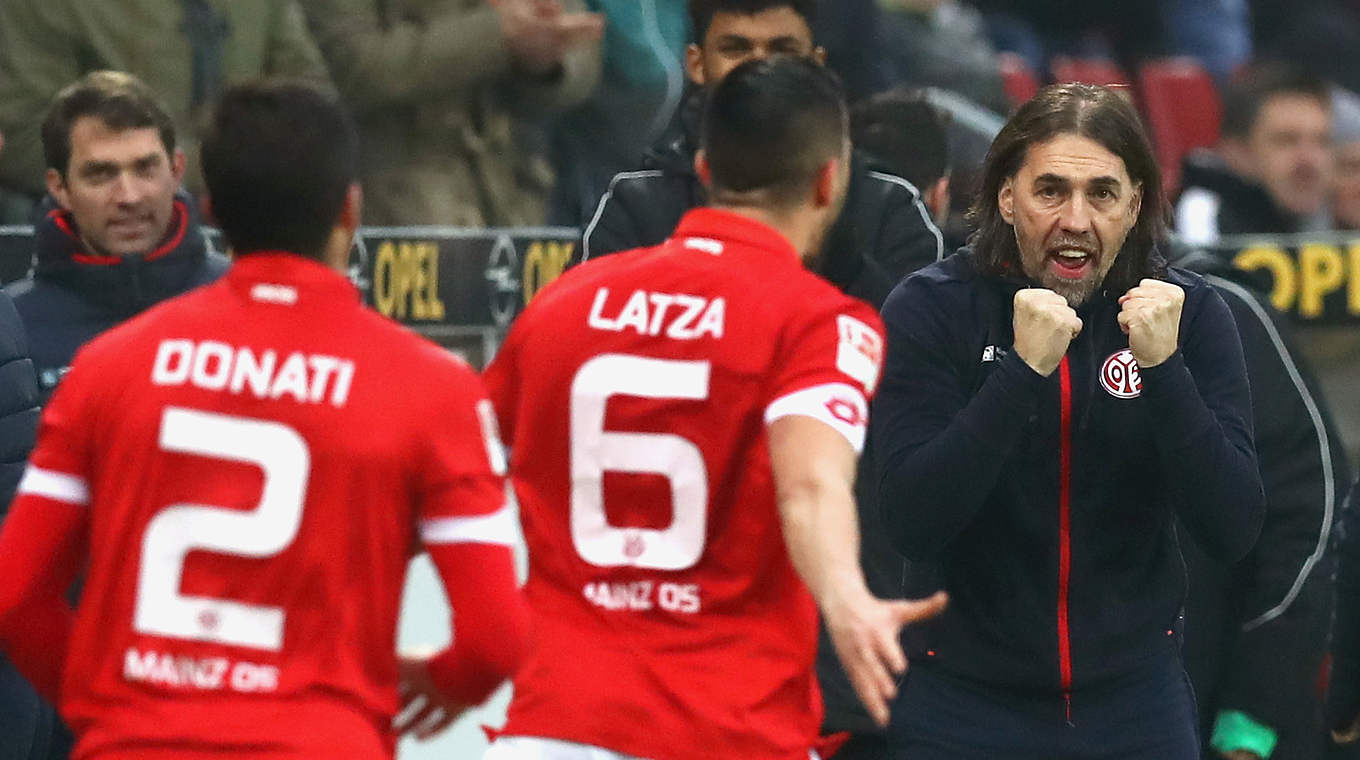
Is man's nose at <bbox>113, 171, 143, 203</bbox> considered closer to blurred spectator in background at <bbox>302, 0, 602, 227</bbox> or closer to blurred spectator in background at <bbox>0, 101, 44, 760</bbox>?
blurred spectator in background at <bbox>0, 101, 44, 760</bbox>

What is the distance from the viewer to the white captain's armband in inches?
155

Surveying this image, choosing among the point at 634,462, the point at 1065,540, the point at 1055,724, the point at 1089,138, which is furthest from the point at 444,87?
the point at 634,462

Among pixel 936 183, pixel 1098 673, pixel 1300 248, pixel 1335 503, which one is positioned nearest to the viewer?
pixel 1098 673

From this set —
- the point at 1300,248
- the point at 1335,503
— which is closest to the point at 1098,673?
the point at 1335,503

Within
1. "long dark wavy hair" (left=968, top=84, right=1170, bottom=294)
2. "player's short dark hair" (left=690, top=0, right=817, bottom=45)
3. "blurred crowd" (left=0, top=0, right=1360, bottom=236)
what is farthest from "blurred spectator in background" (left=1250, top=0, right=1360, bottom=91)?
"long dark wavy hair" (left=968, top=84, right=1170, bottom=294)

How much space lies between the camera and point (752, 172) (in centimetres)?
424

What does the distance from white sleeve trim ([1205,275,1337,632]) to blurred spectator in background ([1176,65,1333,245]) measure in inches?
134

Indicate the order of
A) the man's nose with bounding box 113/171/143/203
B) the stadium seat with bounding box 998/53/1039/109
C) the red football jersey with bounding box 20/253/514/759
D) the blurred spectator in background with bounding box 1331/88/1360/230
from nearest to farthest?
the red football jersey with bounding box 20/253/514/759
the man's nose with bounding box 113/171/143/203
the blurred spectator in background with bounding box 1331/88/1360/230
the stadium seat with bounding box 998/53/1039/109

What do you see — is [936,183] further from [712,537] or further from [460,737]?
[712,537]

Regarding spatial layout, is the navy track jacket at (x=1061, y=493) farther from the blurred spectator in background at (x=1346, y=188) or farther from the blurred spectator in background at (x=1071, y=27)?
the blurred spectator in background at (x=1071, y=27)

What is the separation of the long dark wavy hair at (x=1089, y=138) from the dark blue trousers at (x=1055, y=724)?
2.58ft

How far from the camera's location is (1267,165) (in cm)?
1005

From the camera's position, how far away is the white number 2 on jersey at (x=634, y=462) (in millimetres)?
4039

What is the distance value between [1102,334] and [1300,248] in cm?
407
